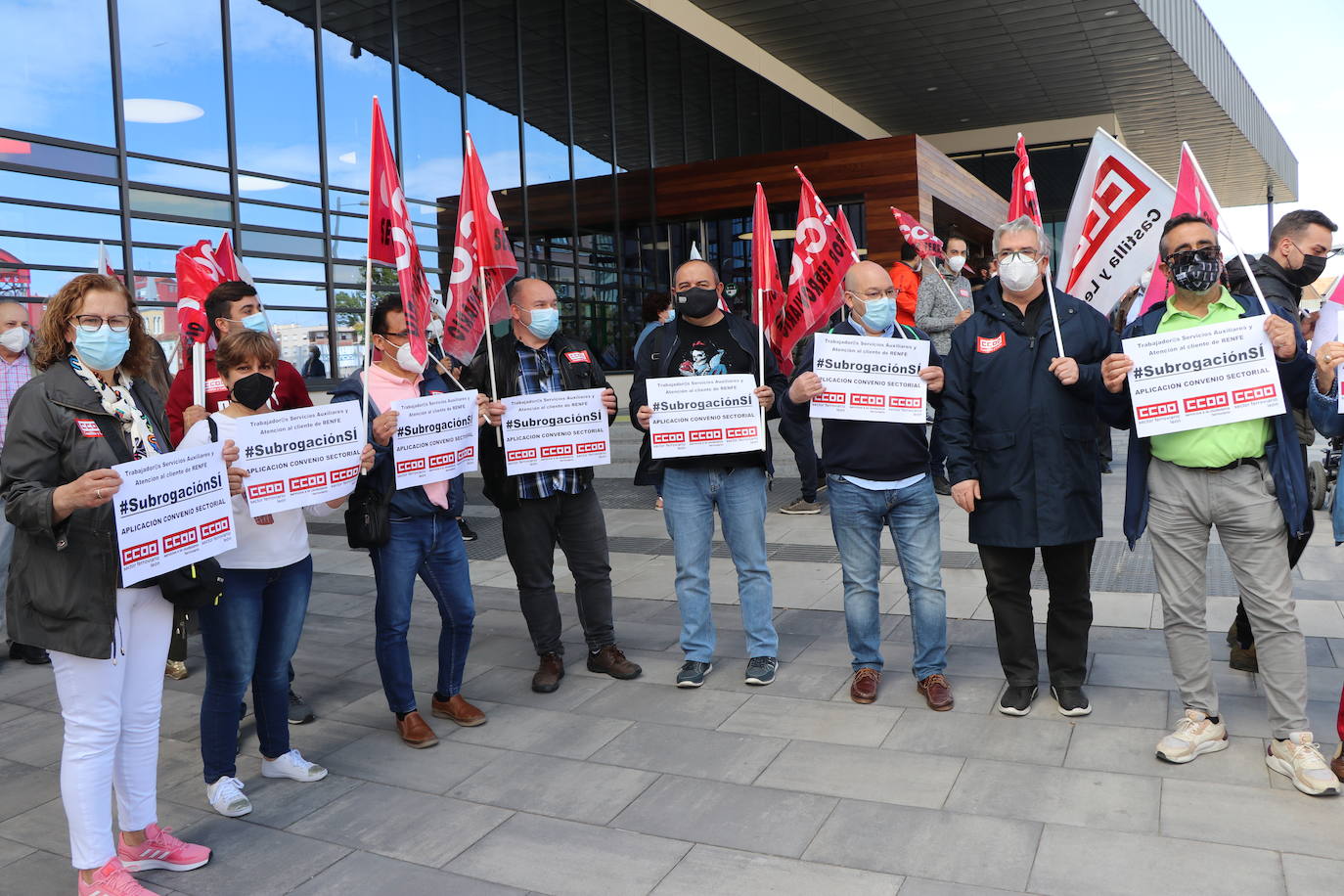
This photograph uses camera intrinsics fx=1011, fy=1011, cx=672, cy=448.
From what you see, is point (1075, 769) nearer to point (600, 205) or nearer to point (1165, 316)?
point (1165, 316)

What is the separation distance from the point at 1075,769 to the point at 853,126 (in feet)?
80.4

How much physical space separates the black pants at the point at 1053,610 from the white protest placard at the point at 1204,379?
0.75 m

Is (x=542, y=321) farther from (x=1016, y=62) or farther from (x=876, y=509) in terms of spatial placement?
(x=1016, y=62)

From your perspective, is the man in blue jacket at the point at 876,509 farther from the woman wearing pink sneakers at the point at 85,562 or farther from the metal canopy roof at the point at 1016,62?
the metal canopy roof at the point at 1016,62

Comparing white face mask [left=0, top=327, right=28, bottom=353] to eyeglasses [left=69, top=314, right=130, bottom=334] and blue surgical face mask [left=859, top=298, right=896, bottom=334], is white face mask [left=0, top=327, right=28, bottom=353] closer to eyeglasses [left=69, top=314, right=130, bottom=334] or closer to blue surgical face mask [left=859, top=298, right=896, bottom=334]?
eyeglasses [left=69, top=314, right=130, bottom=334]

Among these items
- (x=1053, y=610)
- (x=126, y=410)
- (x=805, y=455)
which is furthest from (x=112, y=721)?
(x=805, y=455)

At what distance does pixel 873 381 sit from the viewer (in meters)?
4.61

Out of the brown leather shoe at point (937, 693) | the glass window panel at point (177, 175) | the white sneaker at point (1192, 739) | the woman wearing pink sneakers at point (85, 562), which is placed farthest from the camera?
the glass window panel at point (177, 175)

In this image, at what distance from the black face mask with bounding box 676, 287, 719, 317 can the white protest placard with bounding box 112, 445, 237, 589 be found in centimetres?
232

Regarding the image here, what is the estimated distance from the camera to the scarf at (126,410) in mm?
3252

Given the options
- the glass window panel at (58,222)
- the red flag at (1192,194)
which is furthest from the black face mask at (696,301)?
the glass window panel at (58,222)

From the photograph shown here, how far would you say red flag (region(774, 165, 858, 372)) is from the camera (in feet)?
18.8

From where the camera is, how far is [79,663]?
10.3 ft

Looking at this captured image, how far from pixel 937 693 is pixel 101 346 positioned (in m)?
3.63
